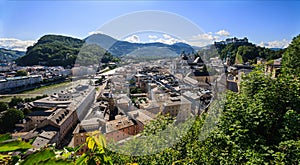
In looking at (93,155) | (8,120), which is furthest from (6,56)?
(93,155)

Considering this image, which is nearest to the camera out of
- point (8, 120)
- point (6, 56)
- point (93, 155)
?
point (93, 155)

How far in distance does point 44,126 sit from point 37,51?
74.1ft

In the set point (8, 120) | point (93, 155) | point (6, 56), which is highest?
point (6, 56)

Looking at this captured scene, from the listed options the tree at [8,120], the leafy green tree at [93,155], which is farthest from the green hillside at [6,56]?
the leafy green tree at [93,155]

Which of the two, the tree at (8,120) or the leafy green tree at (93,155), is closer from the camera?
the leafy green tree at (93,155)

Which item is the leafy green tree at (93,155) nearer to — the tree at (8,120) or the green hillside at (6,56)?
the tree at (8,120)

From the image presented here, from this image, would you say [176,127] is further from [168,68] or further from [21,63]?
[21,63]

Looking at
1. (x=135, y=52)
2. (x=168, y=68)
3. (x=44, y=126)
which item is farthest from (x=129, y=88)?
(x=44, y=126)

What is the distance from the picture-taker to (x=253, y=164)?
49.1 inches

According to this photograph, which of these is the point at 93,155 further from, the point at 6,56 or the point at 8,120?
the point at 6,56

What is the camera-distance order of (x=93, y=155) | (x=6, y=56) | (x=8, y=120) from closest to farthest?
(x=93, y=155) → (x=8, y=120) → (x=6, y=56)

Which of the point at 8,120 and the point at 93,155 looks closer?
the point at 93,155

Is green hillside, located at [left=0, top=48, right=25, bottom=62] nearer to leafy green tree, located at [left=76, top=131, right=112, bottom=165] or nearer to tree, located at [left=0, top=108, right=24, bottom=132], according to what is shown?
tree, located at [left=0, top=108, right=24, bottom=132]

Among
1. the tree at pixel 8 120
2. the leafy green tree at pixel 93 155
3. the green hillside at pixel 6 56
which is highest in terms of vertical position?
the green hillside at pixel 6 56
